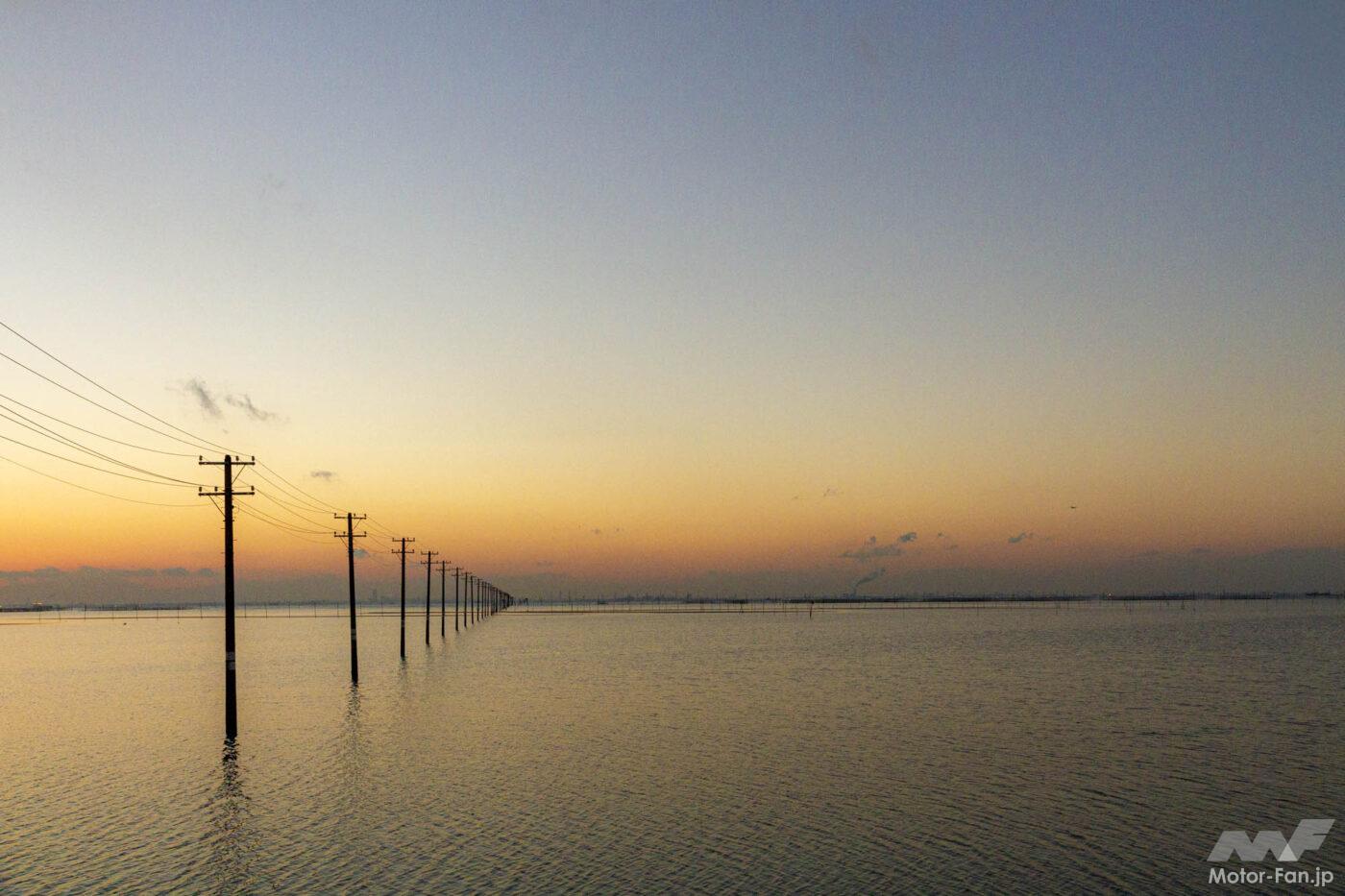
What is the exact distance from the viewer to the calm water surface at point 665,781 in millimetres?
26469

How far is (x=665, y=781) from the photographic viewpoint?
38.2 meters

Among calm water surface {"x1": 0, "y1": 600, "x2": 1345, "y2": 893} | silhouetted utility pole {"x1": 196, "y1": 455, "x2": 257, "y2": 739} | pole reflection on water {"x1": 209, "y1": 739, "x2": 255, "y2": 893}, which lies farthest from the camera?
silhouetted utility pole {"x1": 196, "y1": 455, "x2": 257, "y2": 739}

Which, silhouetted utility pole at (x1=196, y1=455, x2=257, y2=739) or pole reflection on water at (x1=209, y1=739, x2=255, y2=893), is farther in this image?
silhouetted utility pole at (x1=196, y1=455, x2=257, y2=739)

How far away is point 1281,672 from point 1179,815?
6661cm

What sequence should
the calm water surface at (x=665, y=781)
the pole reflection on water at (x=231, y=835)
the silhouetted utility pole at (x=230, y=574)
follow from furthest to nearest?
the silhouetted utility pole at (x=230, y=574)
the calm water surface at (x=665, y=781)
the pole reflection on water at (x=231, y=835)

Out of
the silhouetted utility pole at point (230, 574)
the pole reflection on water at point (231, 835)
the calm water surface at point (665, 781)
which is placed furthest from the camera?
the silhouetted utility pole at point (230, 574)

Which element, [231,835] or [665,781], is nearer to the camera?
[231,835]

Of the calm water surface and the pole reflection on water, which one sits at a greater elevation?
the pole reflection on water

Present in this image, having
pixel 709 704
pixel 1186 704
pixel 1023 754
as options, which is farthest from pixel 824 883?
pixel 1186 704

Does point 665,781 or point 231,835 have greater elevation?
point 231,835

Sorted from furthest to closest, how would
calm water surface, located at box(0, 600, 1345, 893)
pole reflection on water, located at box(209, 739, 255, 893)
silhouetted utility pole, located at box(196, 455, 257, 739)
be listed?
silhouetted utility pole, located at box(196, 455, 257, 739)
calm water surface, located at box(0, 600, 1345, 893)
pole reflection on water, located at box(209, 739, 255, 893)

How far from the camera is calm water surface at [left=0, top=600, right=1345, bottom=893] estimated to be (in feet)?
86.8

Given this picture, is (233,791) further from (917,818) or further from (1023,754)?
(1023,754)

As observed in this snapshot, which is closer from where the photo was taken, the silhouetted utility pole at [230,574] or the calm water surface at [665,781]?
the calm water surface at [665,781]
